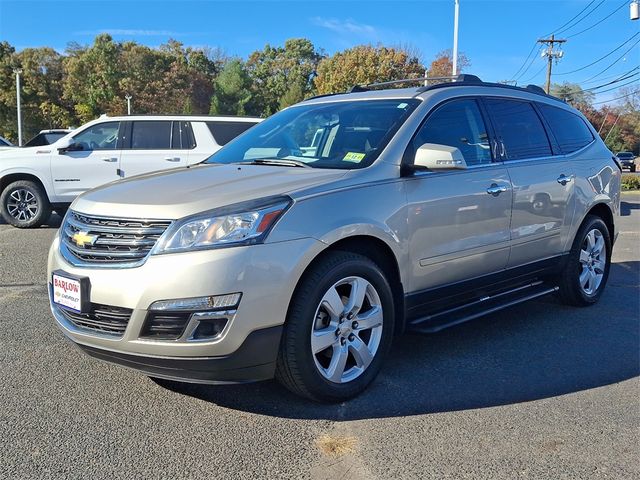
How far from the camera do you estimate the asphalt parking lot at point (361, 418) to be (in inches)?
105

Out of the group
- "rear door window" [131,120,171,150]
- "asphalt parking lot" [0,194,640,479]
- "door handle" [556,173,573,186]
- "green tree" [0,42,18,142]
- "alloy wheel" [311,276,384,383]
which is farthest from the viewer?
"green tree" [0,42,18,142]

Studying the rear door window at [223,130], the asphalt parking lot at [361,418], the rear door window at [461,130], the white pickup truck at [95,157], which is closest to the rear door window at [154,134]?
the white pickup truck at [95,157]

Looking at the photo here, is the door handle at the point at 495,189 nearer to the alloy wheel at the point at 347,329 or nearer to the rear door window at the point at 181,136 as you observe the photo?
the alloy wheel at the point at 347,329

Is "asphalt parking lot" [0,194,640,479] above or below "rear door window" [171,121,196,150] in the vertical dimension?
below

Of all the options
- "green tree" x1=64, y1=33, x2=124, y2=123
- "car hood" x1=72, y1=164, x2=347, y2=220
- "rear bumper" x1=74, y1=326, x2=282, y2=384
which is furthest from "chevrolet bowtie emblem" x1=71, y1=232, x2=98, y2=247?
"green tree" x1=64, y1=33, x2=124, y2=123

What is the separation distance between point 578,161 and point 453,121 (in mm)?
1658

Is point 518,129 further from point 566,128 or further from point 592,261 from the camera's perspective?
point 592,261

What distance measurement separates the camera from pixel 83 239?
3.14m

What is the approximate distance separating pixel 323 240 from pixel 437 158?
3.20ft

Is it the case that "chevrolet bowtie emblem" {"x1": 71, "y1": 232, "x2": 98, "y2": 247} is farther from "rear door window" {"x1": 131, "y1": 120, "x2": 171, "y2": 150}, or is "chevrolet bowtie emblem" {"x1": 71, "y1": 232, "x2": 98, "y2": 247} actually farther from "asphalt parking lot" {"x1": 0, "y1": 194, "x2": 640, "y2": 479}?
"rear door window" {"x1": 131, "y1": 120, "x2": 171, "y2": 150}

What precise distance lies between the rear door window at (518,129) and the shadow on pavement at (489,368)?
1.41 metres

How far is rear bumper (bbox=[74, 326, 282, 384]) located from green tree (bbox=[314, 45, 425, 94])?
137 ft

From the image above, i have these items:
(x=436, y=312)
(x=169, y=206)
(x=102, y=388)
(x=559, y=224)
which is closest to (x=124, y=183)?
(x=169, y=206)

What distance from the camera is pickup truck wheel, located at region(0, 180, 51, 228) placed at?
31.7 ft
